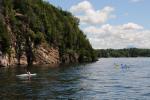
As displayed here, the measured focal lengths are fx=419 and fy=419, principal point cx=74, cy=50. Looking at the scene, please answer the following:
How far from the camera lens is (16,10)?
161875mm

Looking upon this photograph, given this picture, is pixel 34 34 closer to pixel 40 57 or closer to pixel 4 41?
pixel 40 57

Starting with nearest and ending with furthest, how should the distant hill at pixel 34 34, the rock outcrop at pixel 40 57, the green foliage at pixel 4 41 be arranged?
the green foliage at pixel 4 41 < the rock outcrop at pixel 40 57 < the distant hill at pixel 34 34

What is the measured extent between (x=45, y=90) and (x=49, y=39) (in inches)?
4470

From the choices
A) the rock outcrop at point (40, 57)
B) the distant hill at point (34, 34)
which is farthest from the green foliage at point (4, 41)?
the rock outcrop at point (40, 57)

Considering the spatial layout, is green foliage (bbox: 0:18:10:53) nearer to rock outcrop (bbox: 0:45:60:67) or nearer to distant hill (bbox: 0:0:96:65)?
distant hill (bbox: 0:0:96:65)

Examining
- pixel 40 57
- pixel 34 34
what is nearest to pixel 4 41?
pixel 34 34

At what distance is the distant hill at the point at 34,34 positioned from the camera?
150 metres

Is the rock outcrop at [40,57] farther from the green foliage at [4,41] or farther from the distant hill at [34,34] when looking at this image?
the green foliage at [4,41]

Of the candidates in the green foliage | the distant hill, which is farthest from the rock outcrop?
the green foliage

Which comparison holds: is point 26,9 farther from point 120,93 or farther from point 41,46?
point 120,93

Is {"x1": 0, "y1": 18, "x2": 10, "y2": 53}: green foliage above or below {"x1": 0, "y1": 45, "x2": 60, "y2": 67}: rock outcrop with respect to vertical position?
above

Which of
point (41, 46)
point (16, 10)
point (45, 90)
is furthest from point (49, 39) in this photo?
point (45, 90)

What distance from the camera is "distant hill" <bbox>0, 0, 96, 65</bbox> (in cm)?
15050

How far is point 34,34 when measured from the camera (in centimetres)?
16125
